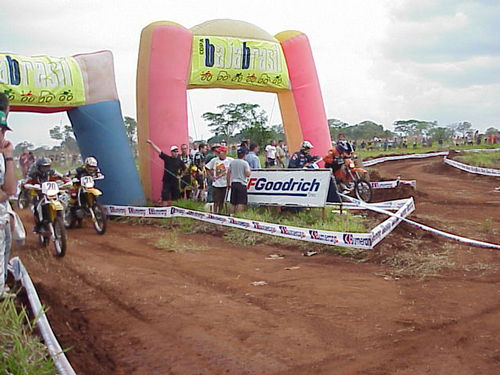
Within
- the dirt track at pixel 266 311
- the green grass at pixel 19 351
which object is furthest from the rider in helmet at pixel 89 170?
the green grass at pixel 19 351

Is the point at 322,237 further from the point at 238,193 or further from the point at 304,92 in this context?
the point at 304,92

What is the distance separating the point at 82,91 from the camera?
41.7ft

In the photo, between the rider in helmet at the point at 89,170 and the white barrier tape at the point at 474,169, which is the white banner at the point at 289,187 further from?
the white barrier tape at the point at 474,169

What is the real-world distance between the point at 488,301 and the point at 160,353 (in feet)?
11.1

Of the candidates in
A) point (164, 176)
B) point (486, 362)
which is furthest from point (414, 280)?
point (164, 176)

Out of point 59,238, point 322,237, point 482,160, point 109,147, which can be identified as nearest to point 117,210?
point 109,147

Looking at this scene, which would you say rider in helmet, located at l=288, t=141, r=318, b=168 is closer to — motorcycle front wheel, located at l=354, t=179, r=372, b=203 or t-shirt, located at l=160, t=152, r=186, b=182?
motorcycle front wheel, located at l=354, t=179, r=372, b=203

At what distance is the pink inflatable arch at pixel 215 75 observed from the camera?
537 inches

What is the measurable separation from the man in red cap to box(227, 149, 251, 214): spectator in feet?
0.84

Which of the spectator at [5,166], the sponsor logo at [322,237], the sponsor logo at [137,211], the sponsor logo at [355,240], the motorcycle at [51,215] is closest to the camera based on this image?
the spectator at [5,166]

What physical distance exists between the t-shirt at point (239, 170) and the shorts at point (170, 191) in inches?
114

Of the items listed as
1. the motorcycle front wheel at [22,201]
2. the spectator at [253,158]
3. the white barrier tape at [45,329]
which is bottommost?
the motorcycle front wheel at [22,201]

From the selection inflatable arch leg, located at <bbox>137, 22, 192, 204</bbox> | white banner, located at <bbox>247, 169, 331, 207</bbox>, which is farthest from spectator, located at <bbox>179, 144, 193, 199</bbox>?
white banner, located at <bbox>247, 169, 331, 207</bbox>

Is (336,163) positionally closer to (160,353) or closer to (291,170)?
(291,170)
